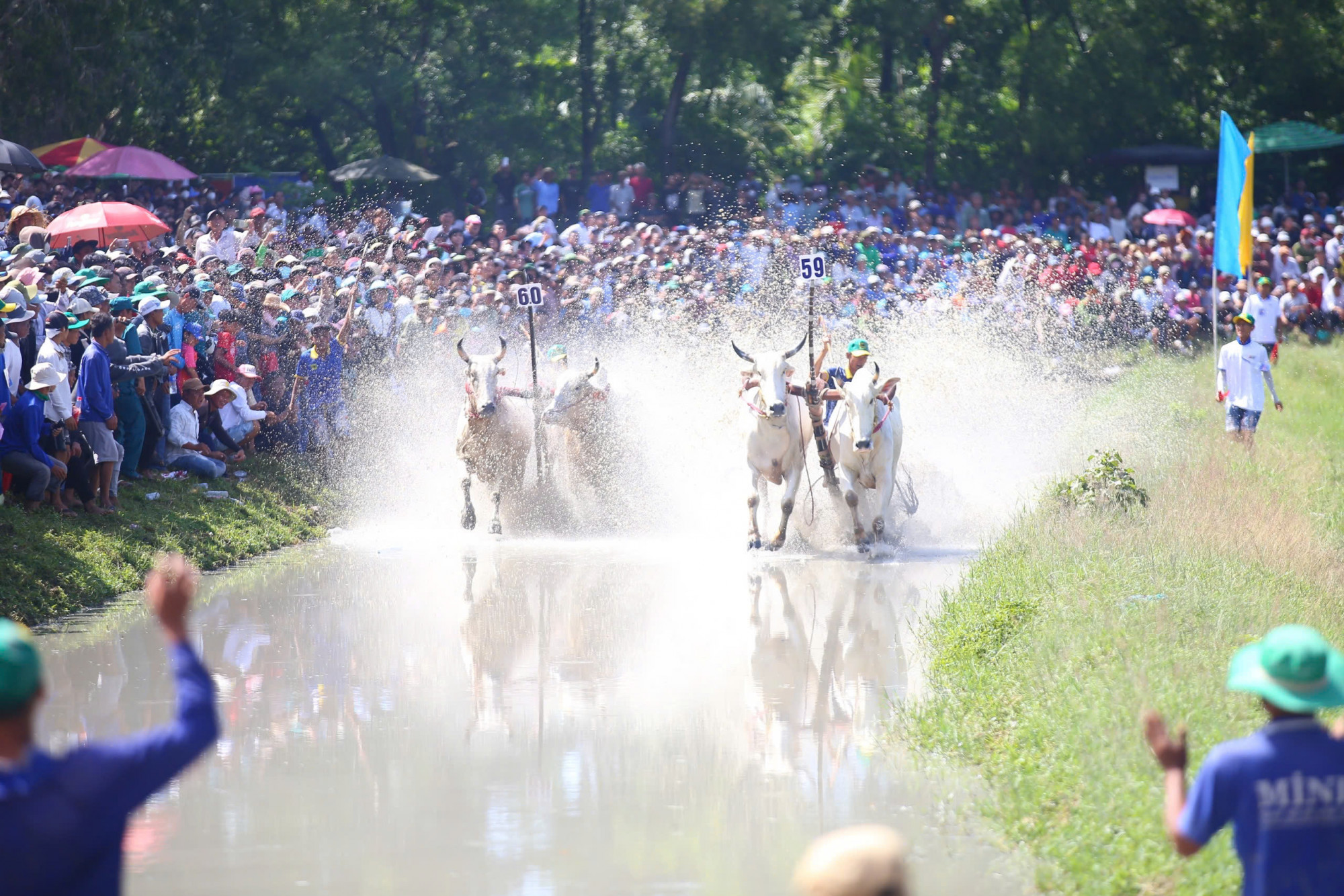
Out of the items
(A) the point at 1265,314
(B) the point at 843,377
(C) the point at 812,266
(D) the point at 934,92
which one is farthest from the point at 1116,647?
(D) the point at 934,92

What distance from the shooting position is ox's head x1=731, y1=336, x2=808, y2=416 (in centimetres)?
1689

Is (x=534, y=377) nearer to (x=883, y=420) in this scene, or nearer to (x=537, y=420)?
(x=537, y=420)

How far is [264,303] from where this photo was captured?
69.8ft

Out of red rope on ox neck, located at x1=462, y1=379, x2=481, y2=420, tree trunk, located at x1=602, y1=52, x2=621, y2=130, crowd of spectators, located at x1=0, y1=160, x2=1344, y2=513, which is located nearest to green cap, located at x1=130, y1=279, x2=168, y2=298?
crowd of spectators, located at x1=0, y1=160, x2=1344, y2=513

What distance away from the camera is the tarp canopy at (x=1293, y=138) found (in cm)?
3572

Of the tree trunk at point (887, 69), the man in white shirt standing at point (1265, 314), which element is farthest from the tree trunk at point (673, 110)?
the man in white shirt standing at point (1265, 314)

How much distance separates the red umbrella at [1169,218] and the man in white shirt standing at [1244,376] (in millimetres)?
13153

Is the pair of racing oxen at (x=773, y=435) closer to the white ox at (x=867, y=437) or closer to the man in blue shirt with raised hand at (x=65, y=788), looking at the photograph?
the white ox at (x=867, y=437)

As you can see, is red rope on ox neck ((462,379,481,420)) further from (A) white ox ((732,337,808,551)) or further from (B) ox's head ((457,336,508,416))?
(A) white ox ((732,337,808,551))

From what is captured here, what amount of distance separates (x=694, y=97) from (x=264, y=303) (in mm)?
18439

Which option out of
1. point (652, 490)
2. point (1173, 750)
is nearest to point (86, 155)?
point (652, 490)

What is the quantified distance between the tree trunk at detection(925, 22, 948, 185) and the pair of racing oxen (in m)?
19.2

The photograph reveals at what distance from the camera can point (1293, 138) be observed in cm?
3606

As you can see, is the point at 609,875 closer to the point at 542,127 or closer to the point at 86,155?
the point at 86,155
